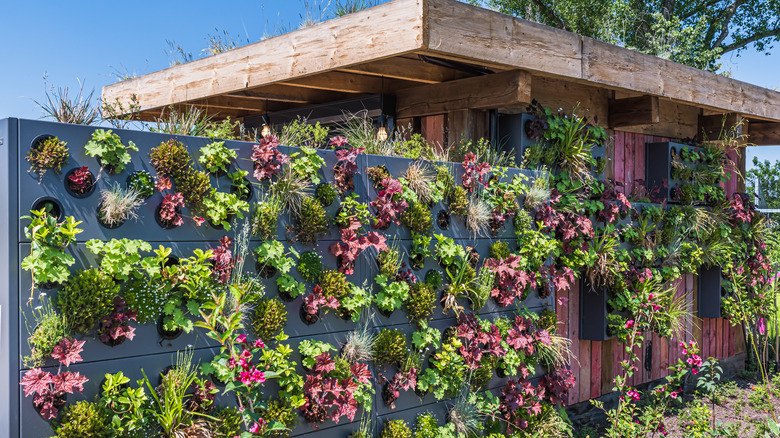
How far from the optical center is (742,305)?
706 centimetres

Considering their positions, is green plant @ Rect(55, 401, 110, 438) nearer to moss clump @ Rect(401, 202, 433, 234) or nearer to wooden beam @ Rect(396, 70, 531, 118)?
moss clump @ Rect(401, 202, 433, 234)

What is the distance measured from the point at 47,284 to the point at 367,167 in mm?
1782

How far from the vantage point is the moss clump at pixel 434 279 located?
388 cm

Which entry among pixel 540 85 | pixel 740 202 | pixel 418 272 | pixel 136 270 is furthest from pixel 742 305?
pixel 136 270

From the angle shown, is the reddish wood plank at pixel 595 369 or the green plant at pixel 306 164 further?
the reddish wood plank at pixel 595 369

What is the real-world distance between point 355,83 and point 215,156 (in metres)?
2.81

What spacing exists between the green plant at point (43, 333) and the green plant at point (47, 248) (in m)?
0.11

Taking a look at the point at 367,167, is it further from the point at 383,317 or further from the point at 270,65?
the point at 270,65

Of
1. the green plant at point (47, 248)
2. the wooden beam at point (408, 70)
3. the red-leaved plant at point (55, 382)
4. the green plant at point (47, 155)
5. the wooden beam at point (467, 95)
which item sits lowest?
the red-leaved plant at point (55, 382)

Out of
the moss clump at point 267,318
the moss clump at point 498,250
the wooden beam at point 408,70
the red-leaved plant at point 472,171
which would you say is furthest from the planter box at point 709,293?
the moss clump at point 267,318

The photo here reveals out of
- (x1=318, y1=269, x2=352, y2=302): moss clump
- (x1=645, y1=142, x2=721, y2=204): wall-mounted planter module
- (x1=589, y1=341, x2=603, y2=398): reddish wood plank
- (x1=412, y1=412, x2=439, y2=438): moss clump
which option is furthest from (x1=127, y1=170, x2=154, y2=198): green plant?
(x1=645, y1=142, x2=721, y2=204): wall-mounted planter module

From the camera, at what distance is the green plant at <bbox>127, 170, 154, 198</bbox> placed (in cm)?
279

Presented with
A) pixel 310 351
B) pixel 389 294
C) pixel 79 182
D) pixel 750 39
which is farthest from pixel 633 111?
pixel 750 39

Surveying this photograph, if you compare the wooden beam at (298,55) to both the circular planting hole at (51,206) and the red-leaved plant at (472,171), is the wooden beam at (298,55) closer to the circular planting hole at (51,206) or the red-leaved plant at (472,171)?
the red-leaved plant at (472,171)
